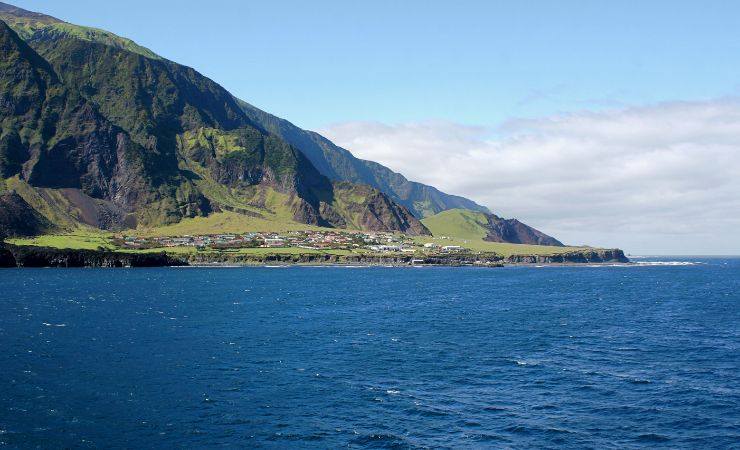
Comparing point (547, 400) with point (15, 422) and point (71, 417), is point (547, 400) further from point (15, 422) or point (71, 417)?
point (15, 422)

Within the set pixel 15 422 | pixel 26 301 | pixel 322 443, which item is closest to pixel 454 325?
pixel 322 443

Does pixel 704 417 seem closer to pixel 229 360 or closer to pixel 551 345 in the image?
pixel 551 345

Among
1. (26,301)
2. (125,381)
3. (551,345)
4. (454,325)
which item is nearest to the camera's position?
(125,381)

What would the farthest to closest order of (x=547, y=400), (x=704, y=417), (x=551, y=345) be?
(x=551, y=345) → (x=547, y=400) → (x=704, y=417)

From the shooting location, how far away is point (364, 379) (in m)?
76.4

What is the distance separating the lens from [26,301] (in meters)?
153

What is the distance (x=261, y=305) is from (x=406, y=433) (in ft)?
340

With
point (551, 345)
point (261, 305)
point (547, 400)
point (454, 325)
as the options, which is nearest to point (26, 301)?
point (261, 305)

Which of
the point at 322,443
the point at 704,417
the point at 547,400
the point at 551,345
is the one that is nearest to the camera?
the point at 322,443

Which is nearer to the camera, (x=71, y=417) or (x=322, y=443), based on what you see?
(x=322, y=443)

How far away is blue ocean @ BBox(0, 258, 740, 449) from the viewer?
186 ft

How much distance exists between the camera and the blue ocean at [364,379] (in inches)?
2235

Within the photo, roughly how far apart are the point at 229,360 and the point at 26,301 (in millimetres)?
91970

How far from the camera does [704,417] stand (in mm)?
62969
